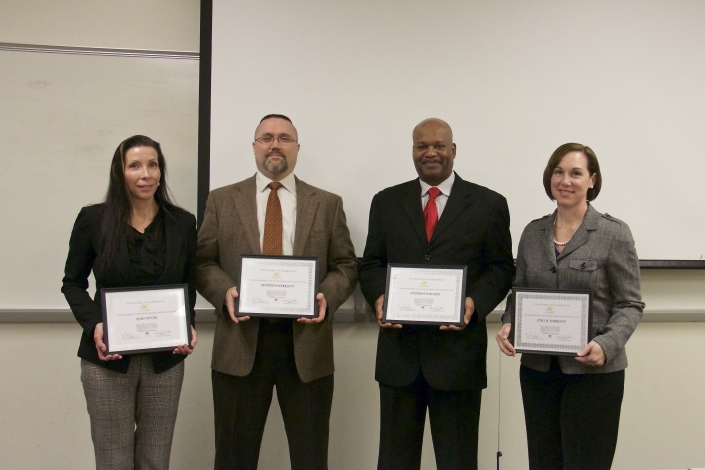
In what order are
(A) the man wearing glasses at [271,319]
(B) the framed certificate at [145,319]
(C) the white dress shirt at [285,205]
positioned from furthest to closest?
1. (C) the white dress shirt at [285,205]
2. (A) the man wearing glasses at [271,319]
3. (B) the framed certificate at [145,319]

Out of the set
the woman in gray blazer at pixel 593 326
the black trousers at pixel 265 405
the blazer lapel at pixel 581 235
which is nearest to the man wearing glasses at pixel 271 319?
the black trousers at pixel 265 405

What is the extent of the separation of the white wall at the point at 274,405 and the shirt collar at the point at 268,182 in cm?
89

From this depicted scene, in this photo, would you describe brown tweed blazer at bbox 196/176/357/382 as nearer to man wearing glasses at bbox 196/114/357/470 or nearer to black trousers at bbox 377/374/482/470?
man wearing glasses at bbox 196/114/357/470

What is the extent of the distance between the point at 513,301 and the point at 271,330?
0.97 meters

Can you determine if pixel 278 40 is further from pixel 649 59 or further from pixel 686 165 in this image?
pixel 686 165

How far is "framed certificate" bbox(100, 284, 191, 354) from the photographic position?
6.21 feet

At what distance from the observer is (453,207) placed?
2215mm

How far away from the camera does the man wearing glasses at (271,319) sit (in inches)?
88.0

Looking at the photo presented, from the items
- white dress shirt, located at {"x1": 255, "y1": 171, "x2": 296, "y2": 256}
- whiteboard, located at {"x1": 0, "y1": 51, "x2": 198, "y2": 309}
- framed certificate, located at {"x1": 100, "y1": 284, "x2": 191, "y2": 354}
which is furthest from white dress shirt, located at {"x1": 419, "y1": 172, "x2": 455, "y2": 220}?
whiteboard, located at {"x1": 0, "y1": 51, "x2": 198, "y2": 309}

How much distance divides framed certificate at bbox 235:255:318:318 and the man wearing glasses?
43 mm

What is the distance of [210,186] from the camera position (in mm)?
2764

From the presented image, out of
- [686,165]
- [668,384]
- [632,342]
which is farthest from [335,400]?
[686,165]

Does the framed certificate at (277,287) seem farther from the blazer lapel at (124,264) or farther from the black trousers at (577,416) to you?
the black trousers at (577,416)

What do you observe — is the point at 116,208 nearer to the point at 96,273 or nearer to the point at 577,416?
the point at 96,273
